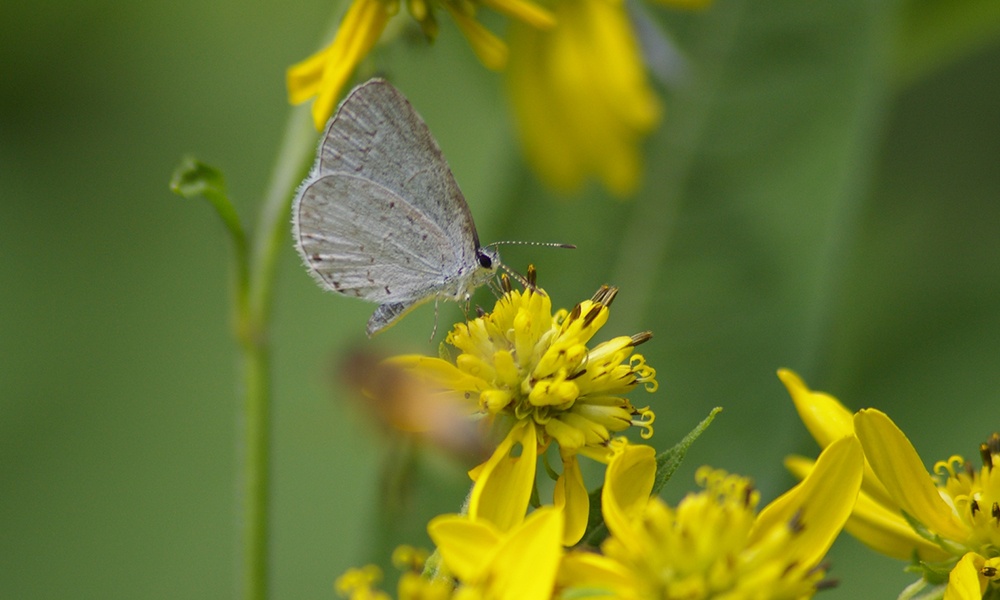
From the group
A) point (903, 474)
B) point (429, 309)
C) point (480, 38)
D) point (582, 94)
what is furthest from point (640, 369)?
point (429, 309)

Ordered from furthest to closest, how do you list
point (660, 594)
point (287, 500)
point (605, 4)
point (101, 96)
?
point (101, 96) < point (287, 500) < point (605, 4) < point (660, 594)

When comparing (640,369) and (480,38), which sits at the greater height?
(480,38)

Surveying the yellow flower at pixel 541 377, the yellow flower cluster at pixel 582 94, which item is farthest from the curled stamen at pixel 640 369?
the yellow flower cluster at pixel 582 94

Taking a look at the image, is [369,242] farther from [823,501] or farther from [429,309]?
[429,309]

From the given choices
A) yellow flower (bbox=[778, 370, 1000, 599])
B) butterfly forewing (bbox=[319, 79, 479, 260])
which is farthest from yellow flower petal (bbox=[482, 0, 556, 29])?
yellow flower (bbox=[778, 370, 1000, 599])

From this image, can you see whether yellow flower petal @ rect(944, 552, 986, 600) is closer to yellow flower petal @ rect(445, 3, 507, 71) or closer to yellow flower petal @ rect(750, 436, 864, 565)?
yellow flower petal @ rect(750, 436, 864, 565)

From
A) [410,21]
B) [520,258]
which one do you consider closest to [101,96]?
[520,258]

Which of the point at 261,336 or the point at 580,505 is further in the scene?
the point at 261,336

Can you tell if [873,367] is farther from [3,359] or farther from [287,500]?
[3,359]
